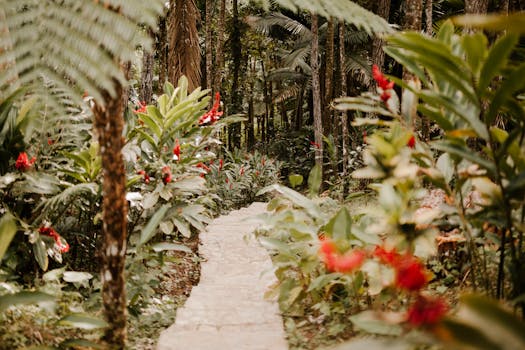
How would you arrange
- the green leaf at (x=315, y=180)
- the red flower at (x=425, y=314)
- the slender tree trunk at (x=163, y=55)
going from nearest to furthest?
the red flower at (x=425, y=314) < the green leaf at (x=315, y=180) < the slender tree trunk at (x=163, y=55)

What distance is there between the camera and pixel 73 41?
1019 millimetres

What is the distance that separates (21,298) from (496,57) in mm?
1912

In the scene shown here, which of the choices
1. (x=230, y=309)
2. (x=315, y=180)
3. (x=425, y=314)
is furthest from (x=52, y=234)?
(x=425, y=314)

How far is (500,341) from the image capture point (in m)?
0.85

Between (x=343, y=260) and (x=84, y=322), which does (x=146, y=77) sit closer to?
(x=84, y=322)

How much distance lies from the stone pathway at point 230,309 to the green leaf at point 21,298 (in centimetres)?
91

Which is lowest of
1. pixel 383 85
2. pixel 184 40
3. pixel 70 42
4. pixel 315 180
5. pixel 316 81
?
pixel 315 180

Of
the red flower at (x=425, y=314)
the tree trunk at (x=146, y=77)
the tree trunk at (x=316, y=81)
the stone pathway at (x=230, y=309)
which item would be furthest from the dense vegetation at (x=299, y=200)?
the tree trunk at (x=316, y=81)

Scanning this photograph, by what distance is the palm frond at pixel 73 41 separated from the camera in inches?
39.1

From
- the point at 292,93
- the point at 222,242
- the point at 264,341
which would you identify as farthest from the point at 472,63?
the point at 292,93

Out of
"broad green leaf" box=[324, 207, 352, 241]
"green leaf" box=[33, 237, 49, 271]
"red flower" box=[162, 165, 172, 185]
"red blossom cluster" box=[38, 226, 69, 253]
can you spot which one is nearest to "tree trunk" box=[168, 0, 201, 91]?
"red flower" box=[162, 165, 172, 185]

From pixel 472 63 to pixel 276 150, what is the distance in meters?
12.9

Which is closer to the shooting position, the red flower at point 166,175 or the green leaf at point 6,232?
the green leaf at point 6,232

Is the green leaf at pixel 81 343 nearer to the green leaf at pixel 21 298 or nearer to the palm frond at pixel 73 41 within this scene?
the green leaf at pixel 21 298
